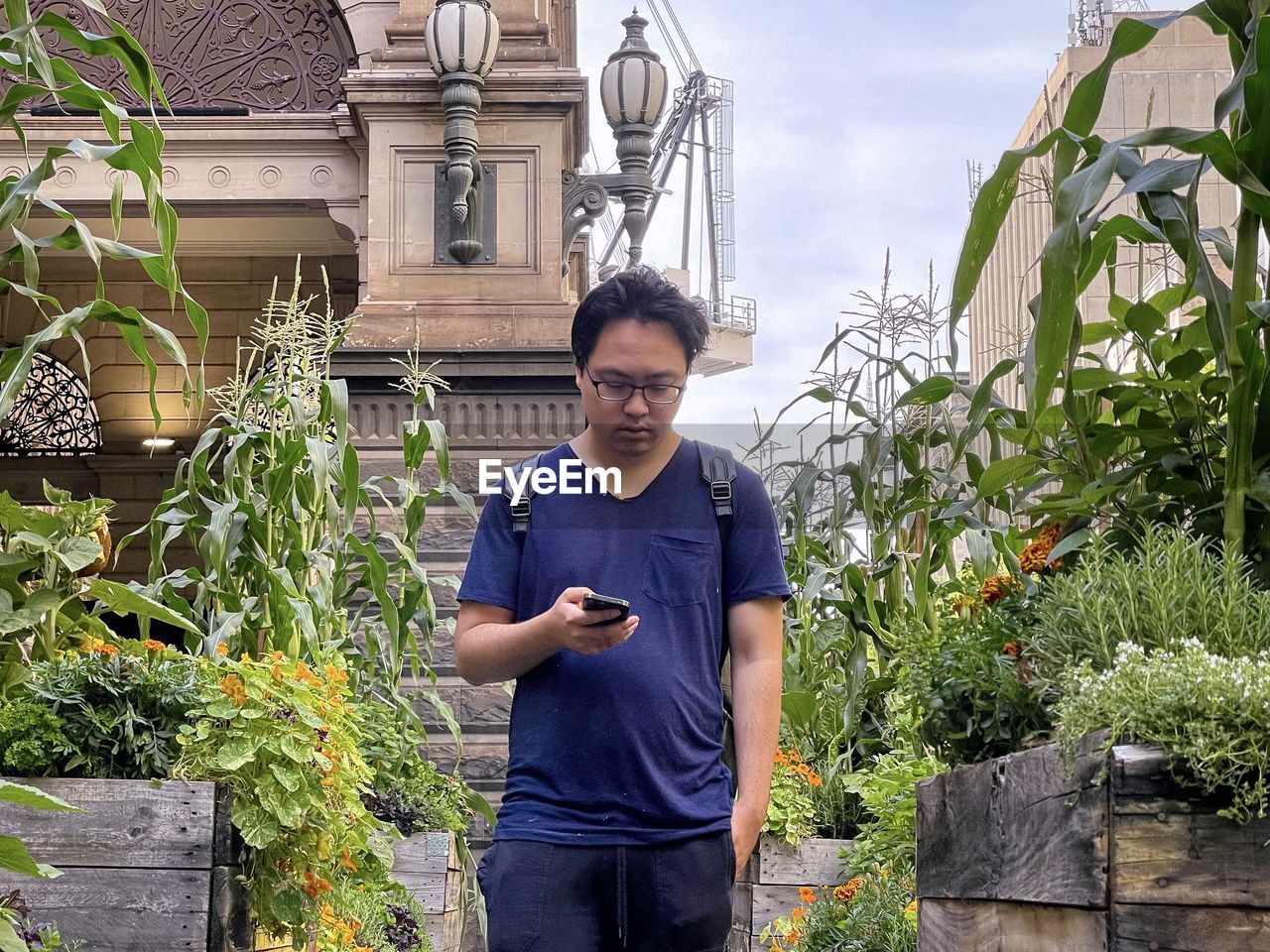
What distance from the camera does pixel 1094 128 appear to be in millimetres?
5117

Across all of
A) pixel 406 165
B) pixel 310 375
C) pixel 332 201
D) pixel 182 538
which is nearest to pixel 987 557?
pixel 310 375

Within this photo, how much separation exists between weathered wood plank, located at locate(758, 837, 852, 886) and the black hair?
2.81m

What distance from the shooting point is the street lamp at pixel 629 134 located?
8180mm

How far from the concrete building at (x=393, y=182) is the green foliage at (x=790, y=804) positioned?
2801 mm

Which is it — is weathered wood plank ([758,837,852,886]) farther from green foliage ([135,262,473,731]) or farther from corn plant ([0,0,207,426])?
corn plant ([0,0,207,426])

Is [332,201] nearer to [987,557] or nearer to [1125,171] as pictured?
[987,557]

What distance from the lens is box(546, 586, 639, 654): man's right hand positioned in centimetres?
185

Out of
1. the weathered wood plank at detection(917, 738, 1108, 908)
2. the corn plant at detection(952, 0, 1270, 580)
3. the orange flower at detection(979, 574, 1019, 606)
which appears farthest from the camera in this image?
the orange flower at detection(979, 574, 1019, 606)

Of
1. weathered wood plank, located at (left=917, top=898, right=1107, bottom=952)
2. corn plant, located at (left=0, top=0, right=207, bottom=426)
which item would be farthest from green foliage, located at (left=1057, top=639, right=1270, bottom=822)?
corn plant, located at (left=0, top=0, right=207, bottom=426)

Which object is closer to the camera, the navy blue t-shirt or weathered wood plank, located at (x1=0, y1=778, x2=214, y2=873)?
the navy blue t-shirt

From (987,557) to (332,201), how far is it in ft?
20.7

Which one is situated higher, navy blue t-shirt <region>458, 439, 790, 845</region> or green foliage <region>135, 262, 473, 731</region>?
green foliage <region>135, 262, 473, 731</region>

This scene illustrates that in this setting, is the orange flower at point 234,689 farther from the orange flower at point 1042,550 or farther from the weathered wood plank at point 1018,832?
the orange flower at point 1042,550
